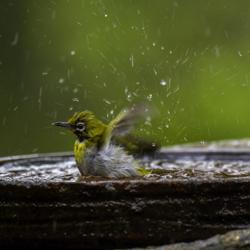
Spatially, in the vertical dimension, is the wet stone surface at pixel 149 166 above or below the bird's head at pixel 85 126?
below

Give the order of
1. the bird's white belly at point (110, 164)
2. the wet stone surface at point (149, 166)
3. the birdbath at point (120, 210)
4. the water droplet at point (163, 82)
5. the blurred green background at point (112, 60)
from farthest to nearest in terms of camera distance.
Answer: the water droplet at point (163, 82) < the blurred green background at point (112, 60) < the wet stone surface at point (149, 166) < the bird's white belly at point (110, 164) < the birdbath at point (120, 210)

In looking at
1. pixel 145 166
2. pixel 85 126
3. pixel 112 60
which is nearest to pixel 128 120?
pixel 85 126

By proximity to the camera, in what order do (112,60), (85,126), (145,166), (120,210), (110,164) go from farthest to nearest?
1. (112,60)
2. (145,166)
3. (85,126)
4. (110,164)
5. (120,210)

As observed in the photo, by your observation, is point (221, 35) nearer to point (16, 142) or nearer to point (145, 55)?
point (145, 55)

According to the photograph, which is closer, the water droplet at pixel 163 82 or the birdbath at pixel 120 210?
the birdbath at pixel 120 210

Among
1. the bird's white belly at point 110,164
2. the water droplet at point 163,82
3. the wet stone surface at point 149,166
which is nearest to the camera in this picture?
the bird's white belly at point 110,164

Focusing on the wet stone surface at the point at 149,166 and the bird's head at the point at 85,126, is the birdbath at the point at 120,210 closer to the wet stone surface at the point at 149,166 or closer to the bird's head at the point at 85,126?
the wet stone surface at the point at 149,166

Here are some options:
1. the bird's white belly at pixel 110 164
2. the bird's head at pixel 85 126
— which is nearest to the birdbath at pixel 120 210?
the bird's white belly at pixel 110 164

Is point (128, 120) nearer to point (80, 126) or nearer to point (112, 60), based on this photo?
point (80, 126)
